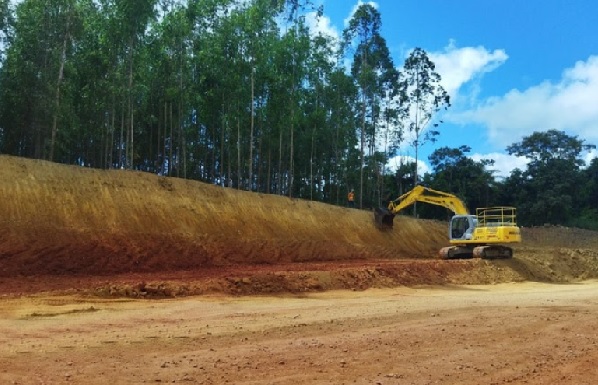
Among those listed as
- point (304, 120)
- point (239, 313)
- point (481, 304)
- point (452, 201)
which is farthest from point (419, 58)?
point (239, 313)

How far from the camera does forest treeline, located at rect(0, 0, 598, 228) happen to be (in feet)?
84.5

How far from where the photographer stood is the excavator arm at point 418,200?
29.9 metres

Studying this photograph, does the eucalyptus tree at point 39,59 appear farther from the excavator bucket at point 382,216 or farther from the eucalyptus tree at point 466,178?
the eucalyptus tree at point 466,178

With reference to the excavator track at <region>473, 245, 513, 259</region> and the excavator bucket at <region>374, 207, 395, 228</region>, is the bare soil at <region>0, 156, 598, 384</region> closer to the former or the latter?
the excavator track at <region>473, 245, 513, 259</region>

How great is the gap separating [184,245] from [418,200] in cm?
1544

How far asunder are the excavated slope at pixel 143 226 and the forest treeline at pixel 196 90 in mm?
4388

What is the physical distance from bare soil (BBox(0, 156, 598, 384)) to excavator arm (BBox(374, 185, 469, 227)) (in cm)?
137

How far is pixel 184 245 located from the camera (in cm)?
2133

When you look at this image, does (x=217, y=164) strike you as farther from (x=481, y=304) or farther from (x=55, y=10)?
(x=481, y=304)

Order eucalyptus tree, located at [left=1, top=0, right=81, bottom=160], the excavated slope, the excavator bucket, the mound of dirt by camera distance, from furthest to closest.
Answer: the excavator bucket < eucalyptus tree, located at [left=1, top=0, right=81, bottom=160] < the excavated slope < the mound of dirt

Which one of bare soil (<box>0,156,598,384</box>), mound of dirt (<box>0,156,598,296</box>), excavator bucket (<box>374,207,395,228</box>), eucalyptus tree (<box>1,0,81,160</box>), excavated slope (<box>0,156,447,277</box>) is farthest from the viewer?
excavator bucket (<box>374,207,395,228</box>)

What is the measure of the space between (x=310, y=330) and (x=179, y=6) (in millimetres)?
24666

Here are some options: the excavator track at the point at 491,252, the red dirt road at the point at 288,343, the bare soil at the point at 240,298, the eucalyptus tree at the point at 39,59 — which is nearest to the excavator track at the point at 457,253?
the excavator track at the point at 491,252

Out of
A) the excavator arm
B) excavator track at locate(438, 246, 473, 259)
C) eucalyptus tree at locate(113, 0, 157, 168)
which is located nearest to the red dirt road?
excavator track at locate(438, 246, 473, 259)
